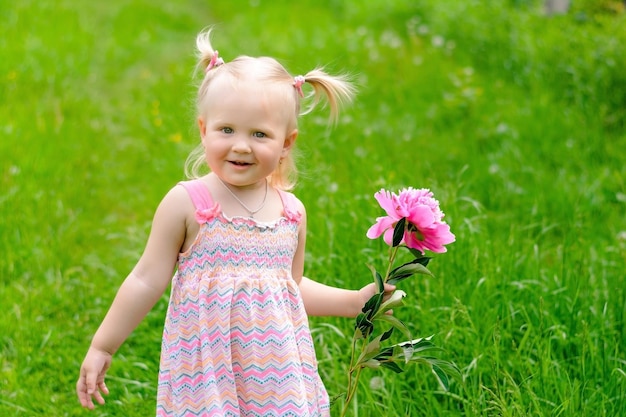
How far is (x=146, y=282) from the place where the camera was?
2178 millimetres

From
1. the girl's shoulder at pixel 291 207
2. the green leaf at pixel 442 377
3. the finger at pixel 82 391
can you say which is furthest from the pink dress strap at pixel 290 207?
the finger at pixel 82 391

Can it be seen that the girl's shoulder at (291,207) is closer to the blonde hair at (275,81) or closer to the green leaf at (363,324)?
the blonde hair at (275,81)

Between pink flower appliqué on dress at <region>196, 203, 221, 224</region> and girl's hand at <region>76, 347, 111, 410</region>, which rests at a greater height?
pink flower appliqué on dress at <region>196, 203, 221, 224</region>

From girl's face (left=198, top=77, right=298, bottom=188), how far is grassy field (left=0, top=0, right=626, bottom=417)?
31.0 inches

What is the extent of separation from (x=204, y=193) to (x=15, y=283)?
2114mm

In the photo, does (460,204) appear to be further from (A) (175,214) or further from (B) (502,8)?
(B) (502,8)

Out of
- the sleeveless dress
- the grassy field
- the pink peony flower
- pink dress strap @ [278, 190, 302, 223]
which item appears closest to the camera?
the pink peony flower

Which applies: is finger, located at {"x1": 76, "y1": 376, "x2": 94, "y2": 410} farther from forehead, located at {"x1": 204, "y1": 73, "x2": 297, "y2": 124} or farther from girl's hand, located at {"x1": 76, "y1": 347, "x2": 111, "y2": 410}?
forehead, located at {"x1": 204, "y1": 73, "x2": 297, "y2": 124}

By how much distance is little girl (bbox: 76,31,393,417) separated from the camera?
2125 millimetres

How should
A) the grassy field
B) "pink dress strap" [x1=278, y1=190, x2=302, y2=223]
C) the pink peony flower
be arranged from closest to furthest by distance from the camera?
the pink peony flower → "pink dress strap" [x1=278, y1=190, x2=302, y2=223] → the grassy field

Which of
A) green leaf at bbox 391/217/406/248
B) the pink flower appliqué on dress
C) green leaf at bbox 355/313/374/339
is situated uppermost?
the pink flower appliqué on dress

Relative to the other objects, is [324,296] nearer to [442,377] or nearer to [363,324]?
[363,324]

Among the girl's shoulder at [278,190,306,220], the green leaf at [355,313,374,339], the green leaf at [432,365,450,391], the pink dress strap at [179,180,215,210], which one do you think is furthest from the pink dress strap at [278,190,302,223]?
the green leaf at [432,365,450,391]

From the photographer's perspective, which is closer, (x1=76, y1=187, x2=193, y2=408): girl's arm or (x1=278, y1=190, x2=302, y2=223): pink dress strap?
(x1=76, y1=187, x2=193, y2=408): girl's arm
